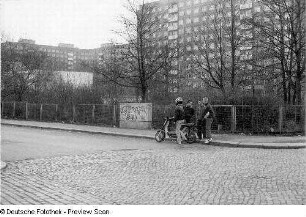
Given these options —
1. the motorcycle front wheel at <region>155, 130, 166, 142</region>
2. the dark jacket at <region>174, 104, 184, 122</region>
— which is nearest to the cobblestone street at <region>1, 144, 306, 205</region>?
the dark jacket at <region>174, 104, 184, 122</region>

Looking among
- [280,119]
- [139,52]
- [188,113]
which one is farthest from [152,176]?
[139,52]

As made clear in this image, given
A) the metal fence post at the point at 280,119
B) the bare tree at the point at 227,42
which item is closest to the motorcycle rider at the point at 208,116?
the metal fence post at the point at 280,119

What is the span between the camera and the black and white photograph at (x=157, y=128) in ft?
24.4

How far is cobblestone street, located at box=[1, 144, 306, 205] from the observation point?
6719 mm

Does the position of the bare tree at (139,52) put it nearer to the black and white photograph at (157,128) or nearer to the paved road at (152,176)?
the black and white photograph at (157,128)

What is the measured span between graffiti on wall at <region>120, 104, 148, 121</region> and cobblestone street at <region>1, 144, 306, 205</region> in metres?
10.3

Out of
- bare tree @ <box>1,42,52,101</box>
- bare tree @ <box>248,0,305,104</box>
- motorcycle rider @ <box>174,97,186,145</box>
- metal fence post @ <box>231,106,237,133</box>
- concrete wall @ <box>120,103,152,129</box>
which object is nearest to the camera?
motorcycle rider @ <box>174,97,186,145</box>

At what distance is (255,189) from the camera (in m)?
7.44

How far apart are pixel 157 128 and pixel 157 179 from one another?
1434 centimetres

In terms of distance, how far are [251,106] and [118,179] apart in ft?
40.7

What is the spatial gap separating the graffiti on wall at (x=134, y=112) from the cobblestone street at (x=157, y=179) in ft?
33.9

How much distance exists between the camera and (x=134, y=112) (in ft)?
77.4

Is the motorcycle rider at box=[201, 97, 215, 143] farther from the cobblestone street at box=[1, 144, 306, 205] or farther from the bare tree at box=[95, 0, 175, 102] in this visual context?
the bare tree at box=[95, 0, 175, 102]
